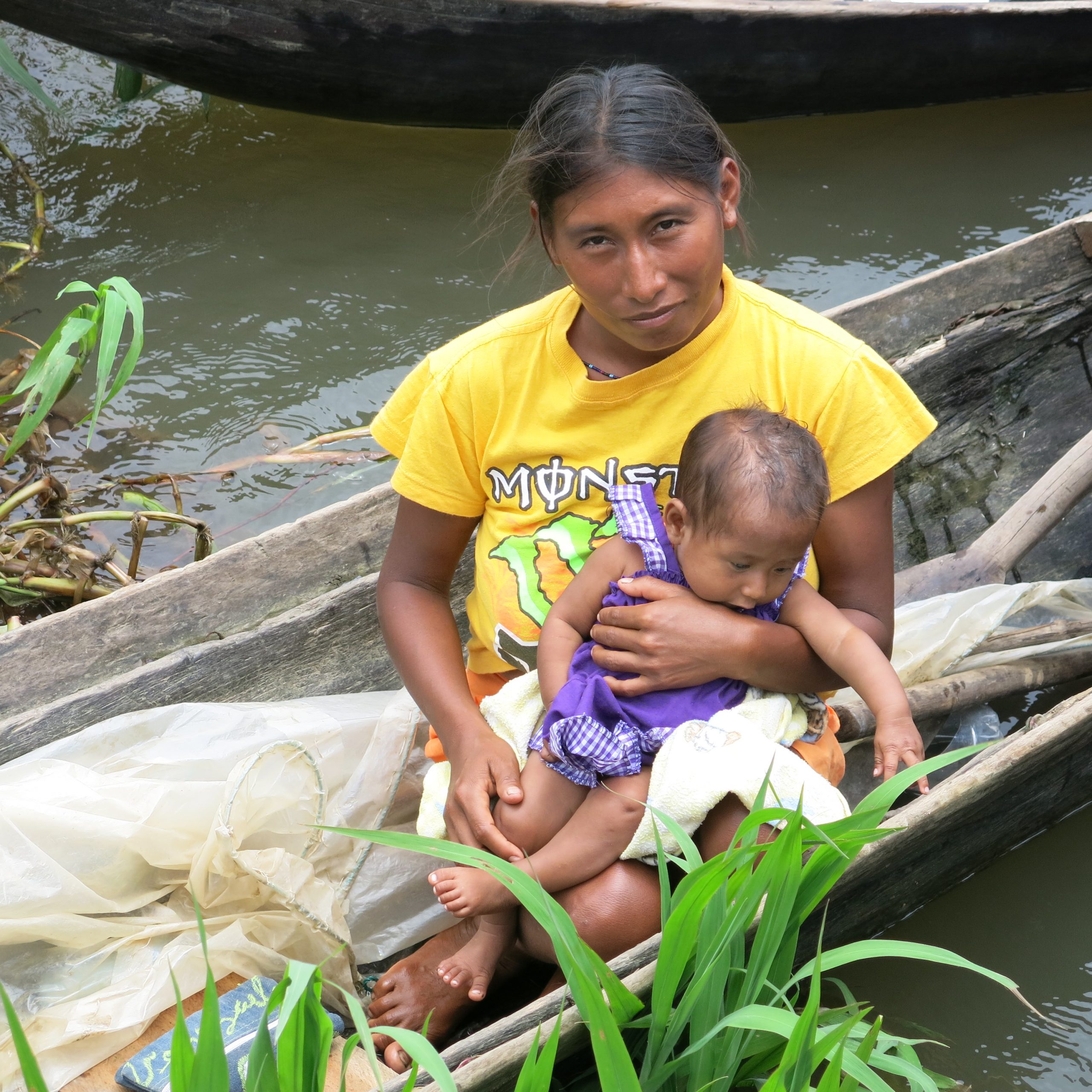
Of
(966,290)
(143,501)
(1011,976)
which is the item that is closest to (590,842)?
(1011,976)

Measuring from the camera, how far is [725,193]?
1.52 metres

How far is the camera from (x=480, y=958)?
61.4 inches

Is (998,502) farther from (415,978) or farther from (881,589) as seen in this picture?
(415,978)

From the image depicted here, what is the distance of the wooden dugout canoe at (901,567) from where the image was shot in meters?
1.76

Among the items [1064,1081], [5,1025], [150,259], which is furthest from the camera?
[150,259]

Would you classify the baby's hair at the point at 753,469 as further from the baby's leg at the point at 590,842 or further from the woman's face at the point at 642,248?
the baby's leg at the point at 590,842

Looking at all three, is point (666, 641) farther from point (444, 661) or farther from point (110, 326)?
point (110, 326)

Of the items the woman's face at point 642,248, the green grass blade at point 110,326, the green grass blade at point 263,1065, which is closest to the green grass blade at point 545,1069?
the green grass blade at point 263,1065

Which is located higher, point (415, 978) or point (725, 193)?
point (725, 193)

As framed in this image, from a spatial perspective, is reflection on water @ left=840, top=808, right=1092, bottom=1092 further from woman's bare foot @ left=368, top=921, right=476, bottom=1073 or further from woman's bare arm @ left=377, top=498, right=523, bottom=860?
woman's bare arm @ left=377, top=498, right=523, bottom=860

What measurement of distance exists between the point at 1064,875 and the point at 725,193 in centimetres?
160

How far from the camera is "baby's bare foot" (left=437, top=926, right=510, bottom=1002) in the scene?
1547 mm

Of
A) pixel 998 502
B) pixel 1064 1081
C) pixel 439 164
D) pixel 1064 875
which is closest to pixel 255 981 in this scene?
pixel 1064 1081

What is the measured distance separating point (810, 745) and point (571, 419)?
0.60 meters
